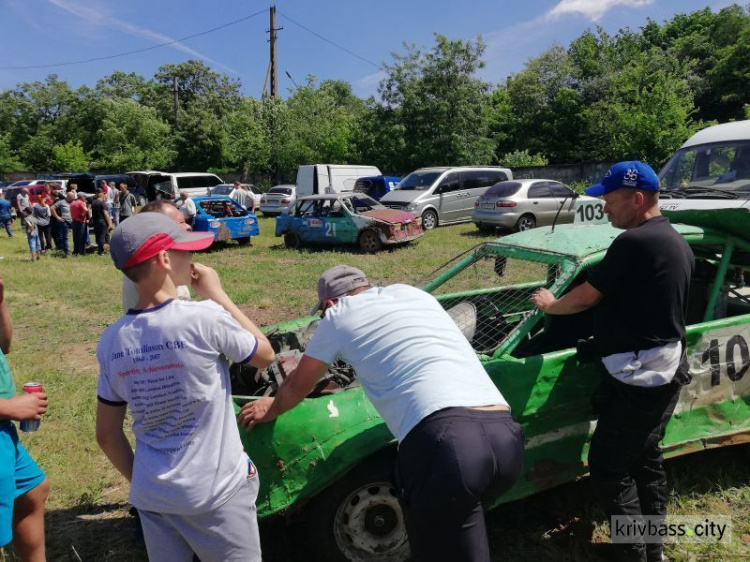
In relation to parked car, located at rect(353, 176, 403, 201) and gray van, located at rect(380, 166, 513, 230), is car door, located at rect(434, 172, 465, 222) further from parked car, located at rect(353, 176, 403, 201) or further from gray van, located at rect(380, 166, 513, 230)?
parked car, located at rect(353, 176, 403, 201)

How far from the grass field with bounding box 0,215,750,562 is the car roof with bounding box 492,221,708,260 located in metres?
1.65

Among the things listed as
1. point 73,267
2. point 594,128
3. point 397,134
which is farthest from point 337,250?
point 594,128

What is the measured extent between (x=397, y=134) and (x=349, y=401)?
2623cm

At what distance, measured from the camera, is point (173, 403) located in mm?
1716

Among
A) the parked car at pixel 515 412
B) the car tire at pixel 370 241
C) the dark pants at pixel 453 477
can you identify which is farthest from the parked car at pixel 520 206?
the dark pants at pixel 453 477

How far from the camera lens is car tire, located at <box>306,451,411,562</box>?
2.72 metres

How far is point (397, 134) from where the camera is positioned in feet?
90.7

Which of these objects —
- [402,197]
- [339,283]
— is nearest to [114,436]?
[339,283]

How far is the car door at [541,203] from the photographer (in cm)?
1412

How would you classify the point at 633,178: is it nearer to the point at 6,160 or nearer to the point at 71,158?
the point at 71,158

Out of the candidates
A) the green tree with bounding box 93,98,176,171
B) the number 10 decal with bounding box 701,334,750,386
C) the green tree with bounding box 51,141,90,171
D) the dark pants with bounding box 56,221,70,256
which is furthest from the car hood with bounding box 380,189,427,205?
the green tree with bounding box 51,141,90,171

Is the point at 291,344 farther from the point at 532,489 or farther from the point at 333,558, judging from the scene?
the point at 532,489

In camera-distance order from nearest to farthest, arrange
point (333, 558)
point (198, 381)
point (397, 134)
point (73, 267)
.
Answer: point (198, 381), point (333, 558), point (73, 267), point (397, 134)

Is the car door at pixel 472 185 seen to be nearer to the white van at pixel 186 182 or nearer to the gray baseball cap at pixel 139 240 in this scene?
the white van at pixel 186 182
